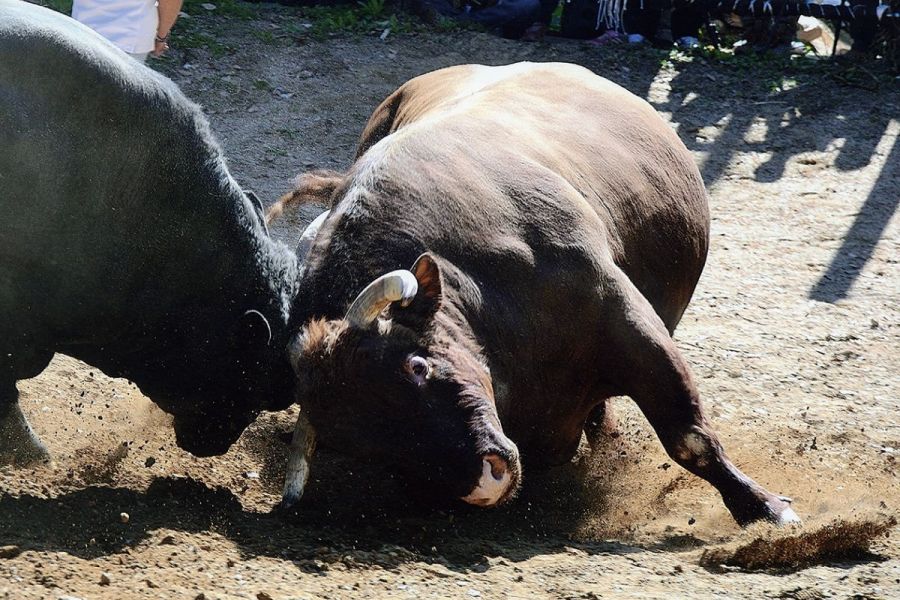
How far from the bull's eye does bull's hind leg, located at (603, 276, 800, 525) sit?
0.95m

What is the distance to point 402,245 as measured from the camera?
15.4ft

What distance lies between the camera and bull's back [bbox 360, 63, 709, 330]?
5.03 meters

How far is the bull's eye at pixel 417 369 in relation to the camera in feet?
14.0

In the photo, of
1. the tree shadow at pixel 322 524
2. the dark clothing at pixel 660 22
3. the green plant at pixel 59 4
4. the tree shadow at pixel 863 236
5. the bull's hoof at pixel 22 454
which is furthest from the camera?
the dark clothing at pixel 660 22

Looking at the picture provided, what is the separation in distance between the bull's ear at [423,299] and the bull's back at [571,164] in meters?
0.53

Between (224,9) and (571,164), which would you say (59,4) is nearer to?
(224,9)

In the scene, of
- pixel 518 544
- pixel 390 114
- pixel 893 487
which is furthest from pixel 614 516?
pixel 390 114

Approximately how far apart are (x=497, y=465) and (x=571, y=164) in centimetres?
180

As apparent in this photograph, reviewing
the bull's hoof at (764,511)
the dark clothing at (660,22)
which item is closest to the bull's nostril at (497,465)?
the bull's hoof at (764,511)

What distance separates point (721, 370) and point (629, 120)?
1.54 meters

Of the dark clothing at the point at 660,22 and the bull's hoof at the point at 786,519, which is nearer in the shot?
the bull's hoof at the point at 786,519

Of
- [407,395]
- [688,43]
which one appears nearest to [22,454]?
[407,395]

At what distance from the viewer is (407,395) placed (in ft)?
13.9

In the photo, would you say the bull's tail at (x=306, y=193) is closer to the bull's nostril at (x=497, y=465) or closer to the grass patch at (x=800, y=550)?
the bull's nostril at (x=497, y=465)
